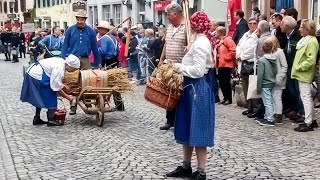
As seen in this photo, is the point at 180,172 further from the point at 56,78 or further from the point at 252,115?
the point at 252,115

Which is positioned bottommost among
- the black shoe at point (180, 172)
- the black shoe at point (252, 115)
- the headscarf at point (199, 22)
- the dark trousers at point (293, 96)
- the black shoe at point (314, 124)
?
the black shoe at point (252, 115)

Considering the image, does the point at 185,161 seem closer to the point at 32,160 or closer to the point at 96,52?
the point at 32,160

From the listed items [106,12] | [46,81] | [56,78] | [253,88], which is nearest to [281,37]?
[253,88]

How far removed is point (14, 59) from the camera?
33.3 meters

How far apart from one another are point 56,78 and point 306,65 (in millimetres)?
3957

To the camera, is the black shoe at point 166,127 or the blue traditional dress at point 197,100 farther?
the black shoe at point 166,127

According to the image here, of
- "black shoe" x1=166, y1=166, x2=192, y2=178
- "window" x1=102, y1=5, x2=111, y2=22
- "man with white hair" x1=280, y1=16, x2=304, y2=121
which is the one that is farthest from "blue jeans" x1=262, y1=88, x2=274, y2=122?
"window" x1=102, y1=5, x2=111, y2=22

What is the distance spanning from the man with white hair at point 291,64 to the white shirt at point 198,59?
4.60m

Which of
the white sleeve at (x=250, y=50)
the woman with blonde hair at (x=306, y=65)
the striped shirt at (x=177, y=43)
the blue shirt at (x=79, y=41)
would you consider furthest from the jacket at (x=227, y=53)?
the striped shirt at (x=177, y=43)

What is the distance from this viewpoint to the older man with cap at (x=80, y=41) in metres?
11.9

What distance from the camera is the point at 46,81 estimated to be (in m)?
10.6

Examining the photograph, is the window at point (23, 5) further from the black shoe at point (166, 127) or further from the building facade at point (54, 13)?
the black shoe at point (166, 127)

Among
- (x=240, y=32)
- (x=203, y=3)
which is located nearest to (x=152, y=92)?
(x=240, y=32)

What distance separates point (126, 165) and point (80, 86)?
3.44 meters
